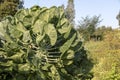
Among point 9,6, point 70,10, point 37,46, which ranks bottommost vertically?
point 37,46

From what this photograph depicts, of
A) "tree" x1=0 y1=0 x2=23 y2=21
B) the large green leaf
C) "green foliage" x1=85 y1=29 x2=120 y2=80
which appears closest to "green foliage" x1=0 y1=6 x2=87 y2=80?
the large green leaf

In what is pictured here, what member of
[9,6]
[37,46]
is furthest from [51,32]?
[9,6]

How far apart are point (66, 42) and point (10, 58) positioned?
431mm

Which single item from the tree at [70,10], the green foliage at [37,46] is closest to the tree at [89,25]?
the tree at [70,10]

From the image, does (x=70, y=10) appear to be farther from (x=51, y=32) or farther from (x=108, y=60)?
(x=51, y=32)

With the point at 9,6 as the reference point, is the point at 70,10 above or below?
above

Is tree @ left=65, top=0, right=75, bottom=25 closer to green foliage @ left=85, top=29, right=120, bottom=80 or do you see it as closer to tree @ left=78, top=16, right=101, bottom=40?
tree @ left=78, top=16, right=101, bottom=40

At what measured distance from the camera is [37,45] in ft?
9.11

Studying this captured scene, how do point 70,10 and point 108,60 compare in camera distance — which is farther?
point 70,10

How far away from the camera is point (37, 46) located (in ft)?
9.18

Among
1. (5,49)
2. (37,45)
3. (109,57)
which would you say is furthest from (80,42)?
(109,57)

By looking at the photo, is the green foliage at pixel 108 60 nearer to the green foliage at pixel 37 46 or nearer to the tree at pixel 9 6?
the green foliage at pixel 37 46

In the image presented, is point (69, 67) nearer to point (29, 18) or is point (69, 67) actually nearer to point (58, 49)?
point (58, 49)

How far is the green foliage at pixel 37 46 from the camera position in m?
2.77
